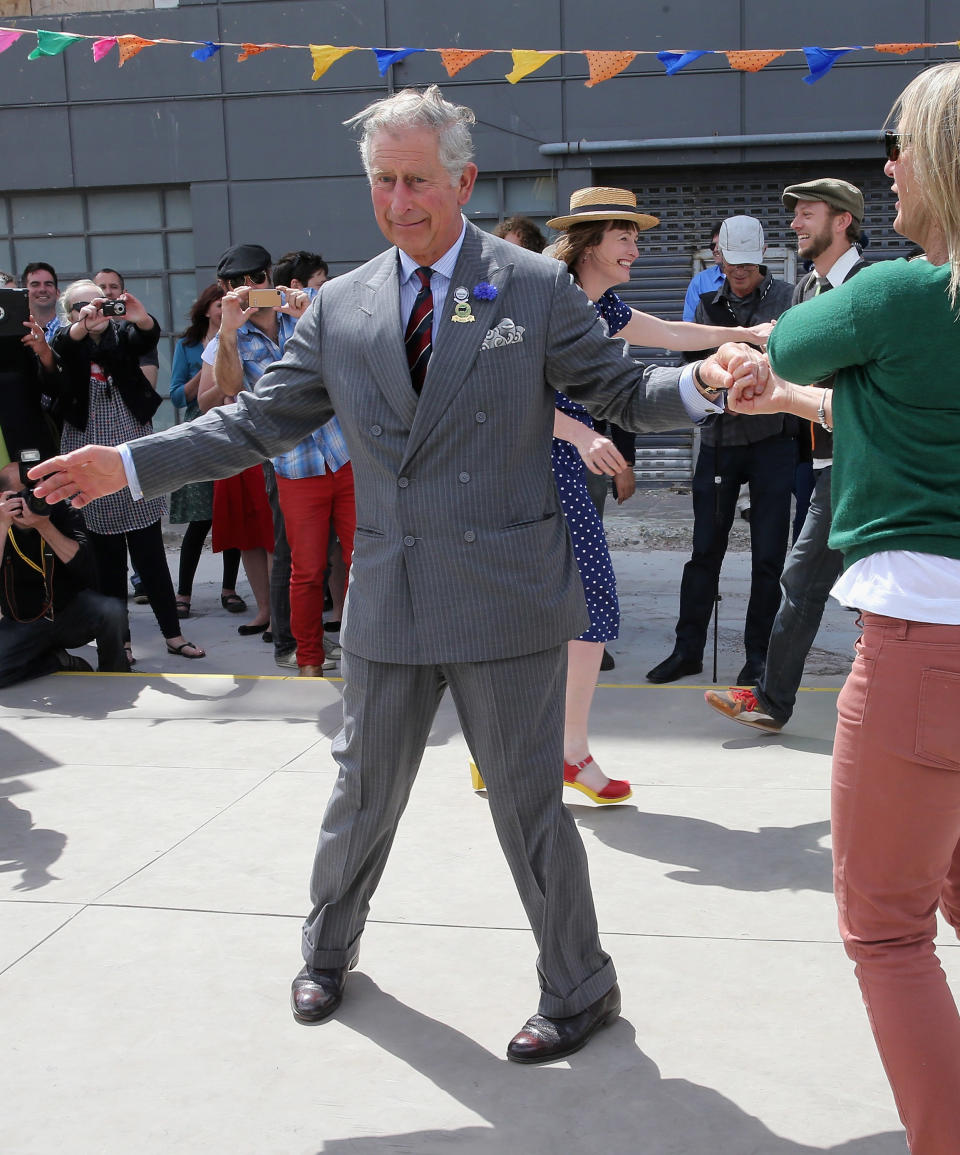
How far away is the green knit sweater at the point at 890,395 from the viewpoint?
1961 mm

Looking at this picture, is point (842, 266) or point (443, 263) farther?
point (842, 266)

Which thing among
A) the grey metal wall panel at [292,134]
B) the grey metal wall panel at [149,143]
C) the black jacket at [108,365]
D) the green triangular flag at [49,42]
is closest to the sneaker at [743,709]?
the black jacket at [108,365]

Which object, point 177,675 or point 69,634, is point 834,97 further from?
point 69,634

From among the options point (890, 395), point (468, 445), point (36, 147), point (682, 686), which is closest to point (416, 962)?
point (468, 445)

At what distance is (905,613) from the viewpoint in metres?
2.04

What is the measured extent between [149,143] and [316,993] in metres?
12.0

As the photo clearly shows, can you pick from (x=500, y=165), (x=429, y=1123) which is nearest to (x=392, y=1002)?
(x=429, y=1123)

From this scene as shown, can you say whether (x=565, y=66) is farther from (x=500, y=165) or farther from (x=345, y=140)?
(x=345, y=140)

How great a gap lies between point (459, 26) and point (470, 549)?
11.3 metres

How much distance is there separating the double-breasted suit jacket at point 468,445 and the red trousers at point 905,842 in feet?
2.62

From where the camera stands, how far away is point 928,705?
2023 mm

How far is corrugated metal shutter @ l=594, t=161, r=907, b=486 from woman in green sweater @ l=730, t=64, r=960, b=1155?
10908 millimetres

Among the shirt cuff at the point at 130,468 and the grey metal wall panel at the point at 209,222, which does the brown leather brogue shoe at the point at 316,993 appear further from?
the grey metal wall panel at the point at 209,222

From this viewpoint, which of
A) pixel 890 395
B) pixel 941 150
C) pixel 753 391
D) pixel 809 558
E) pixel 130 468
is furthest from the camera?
pixel 809 558
